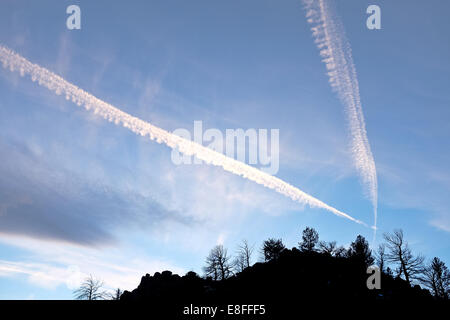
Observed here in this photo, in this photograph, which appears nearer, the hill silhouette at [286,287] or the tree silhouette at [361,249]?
the hill silhouette at [286,287]

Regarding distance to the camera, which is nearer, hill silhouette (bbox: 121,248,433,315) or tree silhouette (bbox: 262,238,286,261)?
hill silhouette (bbox: 121,248,433,315)

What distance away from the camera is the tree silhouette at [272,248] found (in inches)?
2645

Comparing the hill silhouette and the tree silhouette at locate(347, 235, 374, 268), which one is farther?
the tree silhouette at locate(347, 235, 374, 268)

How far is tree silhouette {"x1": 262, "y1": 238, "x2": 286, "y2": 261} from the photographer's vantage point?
220ft

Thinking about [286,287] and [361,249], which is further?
[361,249]

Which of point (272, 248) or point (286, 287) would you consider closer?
point (286, 287)

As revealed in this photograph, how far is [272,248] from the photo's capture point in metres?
68.3
